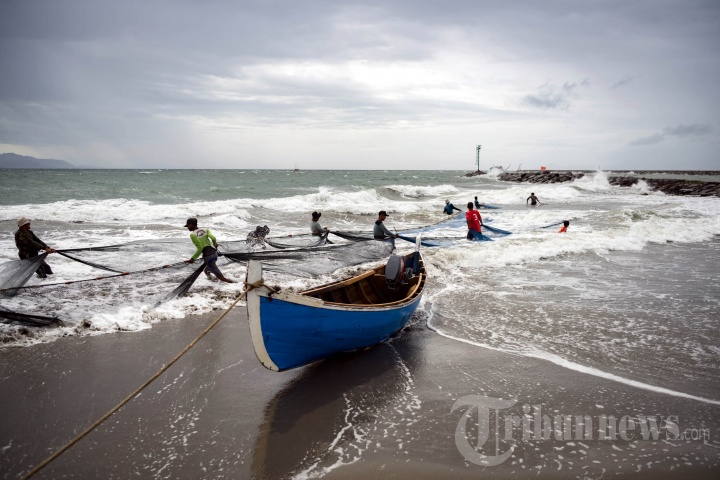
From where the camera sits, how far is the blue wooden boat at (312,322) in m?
3.70

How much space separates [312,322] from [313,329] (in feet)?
0.33

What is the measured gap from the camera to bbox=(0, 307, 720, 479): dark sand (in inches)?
125

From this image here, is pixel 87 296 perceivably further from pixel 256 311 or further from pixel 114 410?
pixel 114 410

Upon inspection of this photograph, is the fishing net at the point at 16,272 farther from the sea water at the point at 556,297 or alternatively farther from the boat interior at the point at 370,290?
the boat interior at the point at 370,290

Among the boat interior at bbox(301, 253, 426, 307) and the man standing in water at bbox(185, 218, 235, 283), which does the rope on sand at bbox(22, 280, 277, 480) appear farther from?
the man standing in water at bbox(185, 218, 235, 283)

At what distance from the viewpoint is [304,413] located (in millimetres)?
3830

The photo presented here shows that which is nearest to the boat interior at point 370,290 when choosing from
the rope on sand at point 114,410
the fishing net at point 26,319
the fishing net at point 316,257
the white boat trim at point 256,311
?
the white boat trim at point 256,311

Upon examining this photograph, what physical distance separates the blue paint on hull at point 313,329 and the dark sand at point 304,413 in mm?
313

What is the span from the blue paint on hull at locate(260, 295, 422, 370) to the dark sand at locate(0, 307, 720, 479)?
0.31 meters

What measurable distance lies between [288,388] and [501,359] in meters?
2.68

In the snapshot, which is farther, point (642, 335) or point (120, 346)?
point (642, 335)

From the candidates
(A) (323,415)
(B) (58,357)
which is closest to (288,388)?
(A) (323,415)

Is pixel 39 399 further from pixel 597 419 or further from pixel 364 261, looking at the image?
pixel 364 261

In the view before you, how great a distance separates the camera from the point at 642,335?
5.68m
